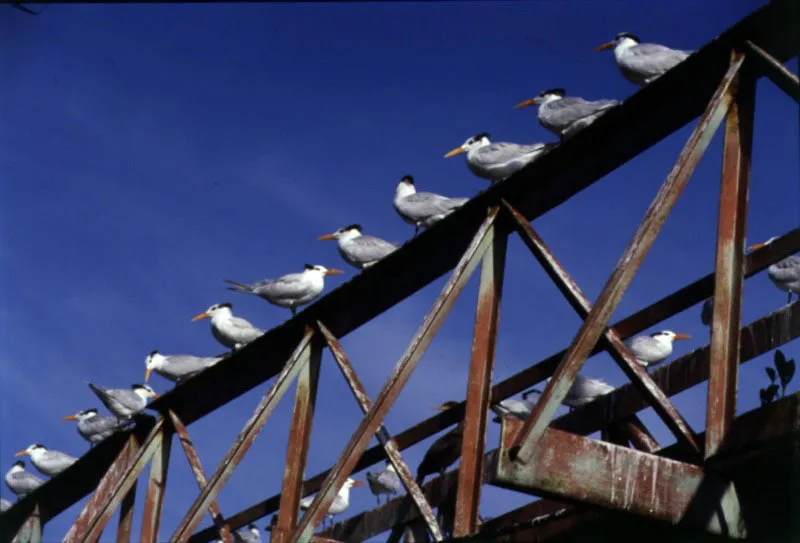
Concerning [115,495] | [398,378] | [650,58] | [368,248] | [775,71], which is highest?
[368,248]

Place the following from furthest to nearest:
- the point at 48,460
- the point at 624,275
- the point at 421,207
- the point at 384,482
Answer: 1. the point at 48,460
2. the point at 384,482
3. the point at 421,207
4. the point at 624,275

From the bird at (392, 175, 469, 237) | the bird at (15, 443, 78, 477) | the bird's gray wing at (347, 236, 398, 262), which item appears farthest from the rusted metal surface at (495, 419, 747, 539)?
the bird at (15, 443, 78, 477)

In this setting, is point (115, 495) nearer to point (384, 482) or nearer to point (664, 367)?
point (664, 367)

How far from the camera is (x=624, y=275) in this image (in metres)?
5.94

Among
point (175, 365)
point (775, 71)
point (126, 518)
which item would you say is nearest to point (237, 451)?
point (126, 518)

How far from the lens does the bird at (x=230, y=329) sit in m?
20.1

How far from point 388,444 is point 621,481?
9.21 ft

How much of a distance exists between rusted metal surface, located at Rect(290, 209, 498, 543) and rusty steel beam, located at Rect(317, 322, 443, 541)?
329 millimetres

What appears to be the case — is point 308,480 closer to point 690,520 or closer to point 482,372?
point 482,372

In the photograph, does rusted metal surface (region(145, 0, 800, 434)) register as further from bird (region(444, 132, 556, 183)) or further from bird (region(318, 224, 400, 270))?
bird (region(318, 224, 400, 270))

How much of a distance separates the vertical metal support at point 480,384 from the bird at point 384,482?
15121mm

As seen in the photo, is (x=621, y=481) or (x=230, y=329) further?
(x=230, y=329)

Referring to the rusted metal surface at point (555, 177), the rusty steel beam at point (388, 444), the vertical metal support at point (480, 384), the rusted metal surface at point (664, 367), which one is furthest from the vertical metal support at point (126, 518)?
the vertical metal support at point (480, 384)

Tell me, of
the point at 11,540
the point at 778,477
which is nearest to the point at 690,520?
the point at 778,477
